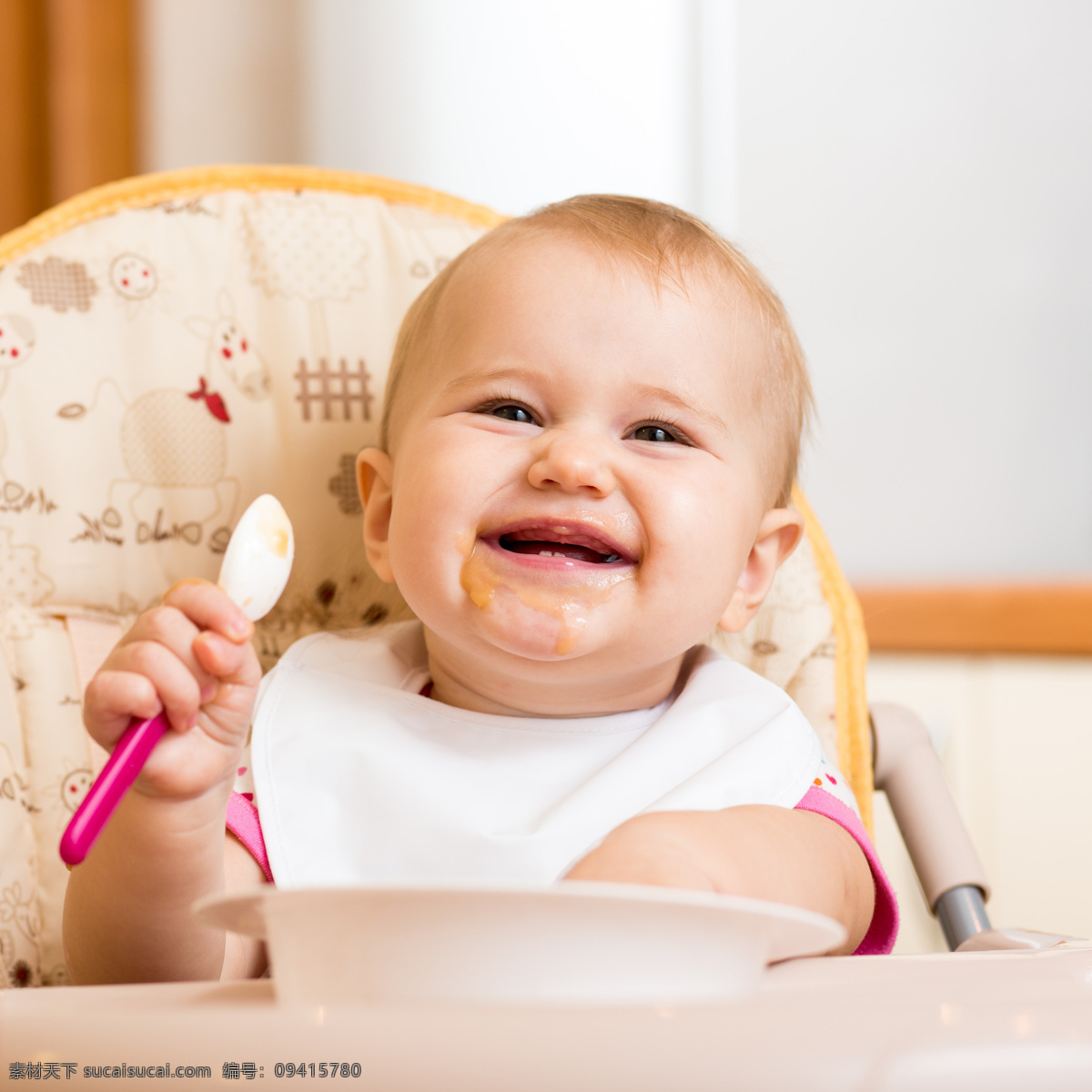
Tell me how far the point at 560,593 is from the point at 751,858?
18cm

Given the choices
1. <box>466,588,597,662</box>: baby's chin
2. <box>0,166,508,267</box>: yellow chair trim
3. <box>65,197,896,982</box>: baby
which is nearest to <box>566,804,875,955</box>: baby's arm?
<box>65,197,896,982</box>: baby

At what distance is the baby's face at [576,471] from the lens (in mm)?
647

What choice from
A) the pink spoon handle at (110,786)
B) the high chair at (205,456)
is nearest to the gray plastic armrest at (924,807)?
the high chair at (205,456)

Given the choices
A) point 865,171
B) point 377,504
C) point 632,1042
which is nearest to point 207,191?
point 377,504

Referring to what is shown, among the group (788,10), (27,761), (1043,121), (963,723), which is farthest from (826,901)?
(788,10)

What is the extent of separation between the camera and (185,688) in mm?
482

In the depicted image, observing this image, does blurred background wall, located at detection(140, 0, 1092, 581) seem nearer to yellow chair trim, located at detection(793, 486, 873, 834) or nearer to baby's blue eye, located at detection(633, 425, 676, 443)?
yellow chair trim, located at detection(793, 486, 873, 834)

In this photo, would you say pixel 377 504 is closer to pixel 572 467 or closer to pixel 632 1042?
pixel 572 467

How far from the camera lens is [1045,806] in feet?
4.21

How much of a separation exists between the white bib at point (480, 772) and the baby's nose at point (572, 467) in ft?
0.59

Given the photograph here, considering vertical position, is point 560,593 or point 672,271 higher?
point 672,271

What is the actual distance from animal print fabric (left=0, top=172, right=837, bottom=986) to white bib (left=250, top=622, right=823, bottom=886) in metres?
0.13

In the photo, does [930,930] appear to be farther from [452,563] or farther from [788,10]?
[788,10]

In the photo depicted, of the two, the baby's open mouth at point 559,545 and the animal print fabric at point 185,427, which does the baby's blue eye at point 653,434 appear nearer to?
the baby's open mouth at point 559,545
